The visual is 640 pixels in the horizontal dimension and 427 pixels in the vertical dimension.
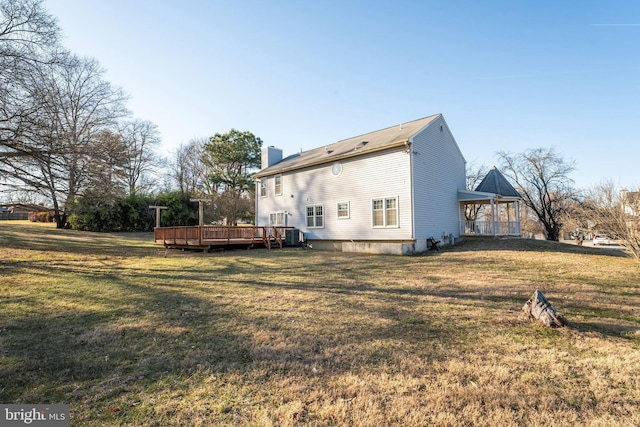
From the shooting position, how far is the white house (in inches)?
601

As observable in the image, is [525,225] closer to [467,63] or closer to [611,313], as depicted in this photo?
[467,63]

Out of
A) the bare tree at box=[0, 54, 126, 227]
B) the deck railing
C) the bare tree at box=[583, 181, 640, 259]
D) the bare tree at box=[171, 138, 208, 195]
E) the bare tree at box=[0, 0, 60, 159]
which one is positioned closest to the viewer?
the bare tree at box=[0, 0, 60, 159]

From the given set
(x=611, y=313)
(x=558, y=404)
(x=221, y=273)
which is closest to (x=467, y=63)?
(x=611, y=313)

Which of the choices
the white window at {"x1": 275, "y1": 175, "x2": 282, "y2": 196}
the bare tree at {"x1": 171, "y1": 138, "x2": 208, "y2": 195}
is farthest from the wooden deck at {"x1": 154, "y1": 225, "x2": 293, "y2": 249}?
the bare tree at {"x1": 171, "y1": 138, "x2": 208, "y2": 195}

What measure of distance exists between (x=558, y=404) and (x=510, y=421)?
2.12ft

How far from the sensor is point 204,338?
15.0ft

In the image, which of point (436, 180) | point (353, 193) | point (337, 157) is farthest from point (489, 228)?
point (337, 157)

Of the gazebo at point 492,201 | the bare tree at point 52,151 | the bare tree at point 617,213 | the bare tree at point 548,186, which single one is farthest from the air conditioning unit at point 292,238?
the bare tree at point 548,186

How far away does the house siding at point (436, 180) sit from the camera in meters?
15.4

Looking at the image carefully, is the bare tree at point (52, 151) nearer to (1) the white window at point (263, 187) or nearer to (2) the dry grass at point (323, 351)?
(2) the dry grass at point (323, 351)

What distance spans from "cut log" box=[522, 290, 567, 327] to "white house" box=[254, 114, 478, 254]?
9.40 meters

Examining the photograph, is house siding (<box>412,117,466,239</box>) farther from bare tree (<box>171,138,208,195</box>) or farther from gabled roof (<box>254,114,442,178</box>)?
bare tree (<box>171,138,208,195</box>)

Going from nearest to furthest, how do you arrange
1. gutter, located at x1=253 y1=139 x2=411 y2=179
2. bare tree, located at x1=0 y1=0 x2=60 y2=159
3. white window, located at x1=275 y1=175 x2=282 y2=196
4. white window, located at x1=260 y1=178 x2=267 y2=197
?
bare tree, located at x1=0 y1=0 x2=60 y2=159 < gutter, located at x1=253 y1=139 x2=411 y2=179 < white window, located at x1=275 y1=175 x2=282 y2=196 < white window, located at x1=260 y1=178 x2=267 y2=197

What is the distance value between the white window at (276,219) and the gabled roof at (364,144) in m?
2.90
